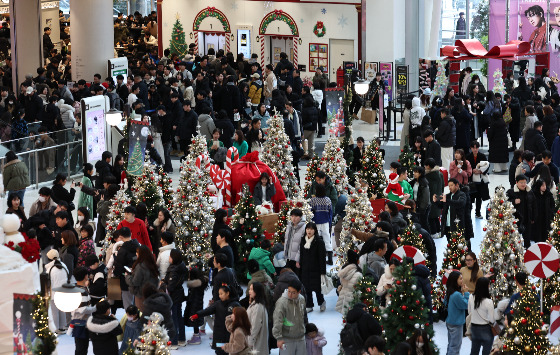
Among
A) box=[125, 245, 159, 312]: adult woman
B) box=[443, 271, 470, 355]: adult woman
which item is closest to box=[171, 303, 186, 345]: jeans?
box=[125, 245, 159, 312]: adult woman

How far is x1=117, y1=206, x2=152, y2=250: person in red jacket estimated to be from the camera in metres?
14.1

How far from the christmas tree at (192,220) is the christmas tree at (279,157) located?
113 inches

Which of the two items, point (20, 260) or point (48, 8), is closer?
point (20, 260)

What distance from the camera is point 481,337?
38.3 ft

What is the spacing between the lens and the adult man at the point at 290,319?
448 inches

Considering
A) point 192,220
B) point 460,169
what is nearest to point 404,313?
point 192,220

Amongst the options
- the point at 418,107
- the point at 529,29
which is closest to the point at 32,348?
the point at 418,107

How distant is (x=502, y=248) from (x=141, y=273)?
4368 millimetres

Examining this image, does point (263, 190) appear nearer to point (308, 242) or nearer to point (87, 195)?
point (87, 195)

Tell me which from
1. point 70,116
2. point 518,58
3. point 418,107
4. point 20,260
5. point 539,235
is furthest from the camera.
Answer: point 518,58

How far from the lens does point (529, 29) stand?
3170 centimetres

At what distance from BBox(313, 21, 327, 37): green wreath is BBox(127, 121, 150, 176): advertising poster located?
634 inches

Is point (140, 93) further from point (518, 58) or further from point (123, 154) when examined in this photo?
point (518, 58)

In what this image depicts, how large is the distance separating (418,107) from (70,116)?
7.37 metres
